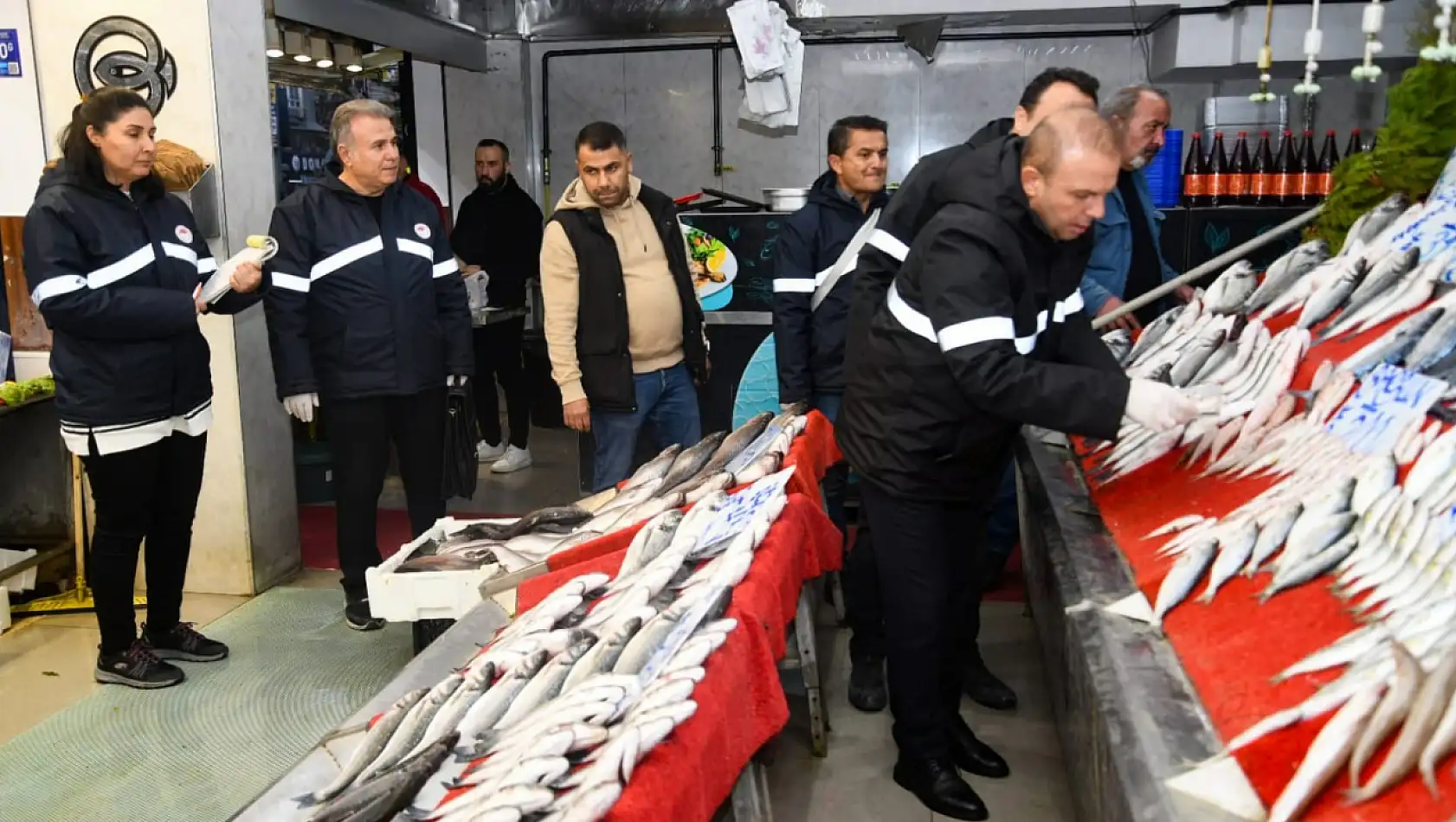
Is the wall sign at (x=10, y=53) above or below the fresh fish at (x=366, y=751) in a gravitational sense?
above

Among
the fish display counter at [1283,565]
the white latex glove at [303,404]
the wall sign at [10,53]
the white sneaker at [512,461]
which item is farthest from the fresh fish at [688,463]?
the white sneaker at [512,461]

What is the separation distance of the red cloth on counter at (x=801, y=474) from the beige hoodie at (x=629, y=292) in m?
0.70

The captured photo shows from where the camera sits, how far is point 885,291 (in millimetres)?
2977

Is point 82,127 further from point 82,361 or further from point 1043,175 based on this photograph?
point 1043,175

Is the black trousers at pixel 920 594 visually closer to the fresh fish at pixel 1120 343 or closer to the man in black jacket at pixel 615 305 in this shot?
the fresh fish at pixel 1120 343

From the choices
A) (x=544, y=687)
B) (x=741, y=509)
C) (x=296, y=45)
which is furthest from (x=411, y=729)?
(x=296, y=45)

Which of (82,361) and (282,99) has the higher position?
(282,99)

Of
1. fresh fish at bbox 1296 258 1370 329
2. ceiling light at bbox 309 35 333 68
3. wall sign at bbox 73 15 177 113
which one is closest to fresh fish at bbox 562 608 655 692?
fresh fish at bbox 1296 258 1370 329

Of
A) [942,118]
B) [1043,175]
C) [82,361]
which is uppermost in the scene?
[942,118]

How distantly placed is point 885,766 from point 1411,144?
7.83 ft

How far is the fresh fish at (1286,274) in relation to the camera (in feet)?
11.3

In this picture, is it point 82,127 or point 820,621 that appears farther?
point 820,621

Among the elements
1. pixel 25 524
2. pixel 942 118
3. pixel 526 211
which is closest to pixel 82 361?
pixel 25 524

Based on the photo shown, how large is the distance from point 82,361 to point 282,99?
444cm
